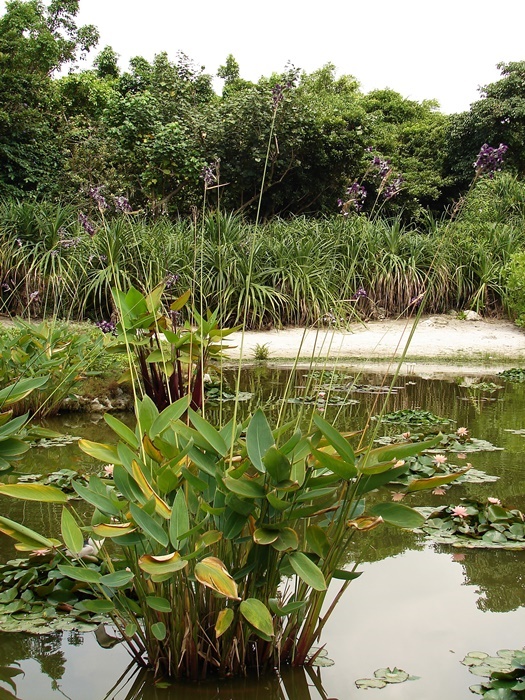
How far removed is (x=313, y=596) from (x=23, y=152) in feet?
49.6

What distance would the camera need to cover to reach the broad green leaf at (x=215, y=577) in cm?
130

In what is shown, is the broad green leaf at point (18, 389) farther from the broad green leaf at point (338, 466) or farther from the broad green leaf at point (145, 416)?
the broad green leaf at point (338, 466)

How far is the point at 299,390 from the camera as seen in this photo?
6.31 metres

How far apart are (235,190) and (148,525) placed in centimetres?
1430

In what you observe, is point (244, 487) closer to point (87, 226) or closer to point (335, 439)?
point (335, 439)

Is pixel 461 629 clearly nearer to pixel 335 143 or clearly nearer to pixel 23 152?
pixel 335 143

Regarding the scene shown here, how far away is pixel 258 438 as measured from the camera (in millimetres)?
1470

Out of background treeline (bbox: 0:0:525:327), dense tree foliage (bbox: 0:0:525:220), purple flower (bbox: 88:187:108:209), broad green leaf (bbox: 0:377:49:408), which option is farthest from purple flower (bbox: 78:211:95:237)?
dense tree foliage (bbox: 0:0:525:220)

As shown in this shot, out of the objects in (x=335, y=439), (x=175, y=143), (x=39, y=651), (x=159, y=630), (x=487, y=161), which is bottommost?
(x=39, y=651)

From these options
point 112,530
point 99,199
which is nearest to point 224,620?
point 112,530

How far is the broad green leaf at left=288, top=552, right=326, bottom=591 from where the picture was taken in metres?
1.35

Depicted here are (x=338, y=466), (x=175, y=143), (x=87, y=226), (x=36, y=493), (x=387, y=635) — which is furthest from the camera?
(x=175, y=143)

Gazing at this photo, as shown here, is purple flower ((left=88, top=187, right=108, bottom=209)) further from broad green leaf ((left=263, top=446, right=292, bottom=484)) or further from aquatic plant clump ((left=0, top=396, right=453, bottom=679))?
broad green leaf ((left=263, top=446, right=292, bottom=484))

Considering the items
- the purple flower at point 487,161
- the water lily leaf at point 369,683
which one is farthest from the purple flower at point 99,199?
the water lily leaf at point 369,683
